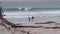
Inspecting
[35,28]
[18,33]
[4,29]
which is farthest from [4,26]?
[35,28]

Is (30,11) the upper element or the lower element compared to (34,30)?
upper

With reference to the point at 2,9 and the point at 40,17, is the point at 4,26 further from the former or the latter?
the point at 40,17

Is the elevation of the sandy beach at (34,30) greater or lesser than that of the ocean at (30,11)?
lesser

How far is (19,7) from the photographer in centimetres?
68

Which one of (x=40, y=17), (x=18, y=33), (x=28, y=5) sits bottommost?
(x=18, y=33)

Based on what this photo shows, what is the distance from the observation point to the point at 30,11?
0.67m

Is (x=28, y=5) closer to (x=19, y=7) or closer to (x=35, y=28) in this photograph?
(x=19, y=7)

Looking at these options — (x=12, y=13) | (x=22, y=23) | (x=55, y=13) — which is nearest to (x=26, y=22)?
(x=22, y=23)

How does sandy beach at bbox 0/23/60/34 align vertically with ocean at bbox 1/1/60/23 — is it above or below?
below

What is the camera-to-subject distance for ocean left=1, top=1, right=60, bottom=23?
0.66 metres

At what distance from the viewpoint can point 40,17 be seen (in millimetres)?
662

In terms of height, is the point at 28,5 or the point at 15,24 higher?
the point at 28,5

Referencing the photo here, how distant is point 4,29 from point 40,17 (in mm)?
306

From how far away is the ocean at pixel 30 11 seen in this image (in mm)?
663
